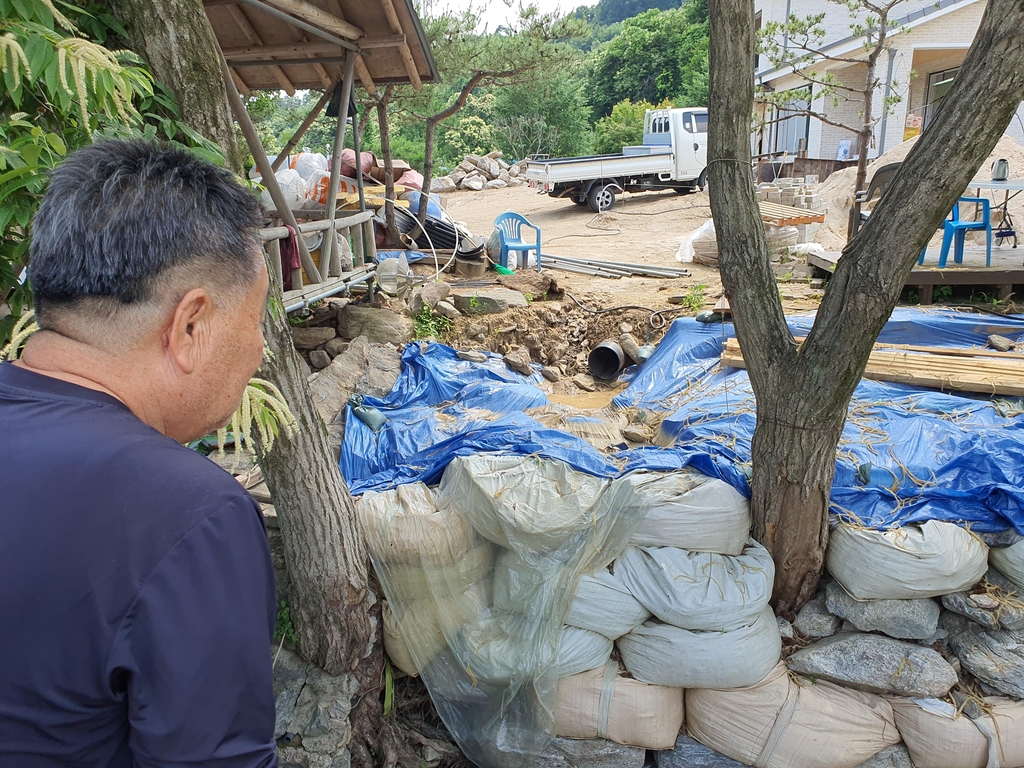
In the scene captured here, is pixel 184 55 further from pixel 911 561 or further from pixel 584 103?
pixel 584 103

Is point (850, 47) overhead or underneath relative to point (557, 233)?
overhead

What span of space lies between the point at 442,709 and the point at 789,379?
213cm

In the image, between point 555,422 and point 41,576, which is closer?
point 41,576

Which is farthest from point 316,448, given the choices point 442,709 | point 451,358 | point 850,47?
point 850,47

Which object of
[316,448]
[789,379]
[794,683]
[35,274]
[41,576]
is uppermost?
[35,274]

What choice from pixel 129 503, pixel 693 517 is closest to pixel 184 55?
pixel 129 503

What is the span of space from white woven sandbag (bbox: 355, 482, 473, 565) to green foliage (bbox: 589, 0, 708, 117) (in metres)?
28.2

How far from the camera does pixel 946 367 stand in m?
4.24

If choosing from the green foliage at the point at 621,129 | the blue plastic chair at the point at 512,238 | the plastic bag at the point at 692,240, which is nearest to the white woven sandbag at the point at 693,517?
the blue plastic chair at the point at 512,238

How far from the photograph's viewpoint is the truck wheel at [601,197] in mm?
16016

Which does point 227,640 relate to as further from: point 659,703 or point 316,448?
point 659,703

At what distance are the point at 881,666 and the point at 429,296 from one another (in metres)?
5.07

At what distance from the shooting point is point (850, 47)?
1524 centimetres

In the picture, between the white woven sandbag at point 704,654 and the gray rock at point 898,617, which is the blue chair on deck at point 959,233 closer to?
the gray rock at point 898,617
